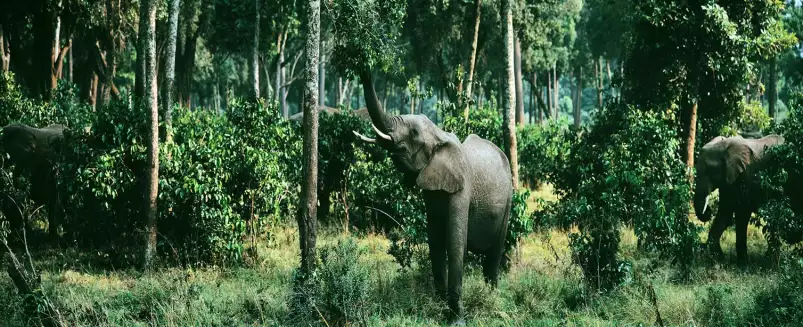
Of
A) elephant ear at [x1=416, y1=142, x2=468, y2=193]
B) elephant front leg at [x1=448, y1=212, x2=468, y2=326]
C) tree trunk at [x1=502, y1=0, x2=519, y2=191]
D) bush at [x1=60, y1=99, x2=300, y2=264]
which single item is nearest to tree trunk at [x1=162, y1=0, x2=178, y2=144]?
bush at [x1=60, y1=99, x2=300, y2=264]

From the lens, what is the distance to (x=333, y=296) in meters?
8.91

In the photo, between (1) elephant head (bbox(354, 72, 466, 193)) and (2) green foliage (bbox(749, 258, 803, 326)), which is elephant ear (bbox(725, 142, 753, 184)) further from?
(1) elephant head (bbox(354, 72, 466, 193))

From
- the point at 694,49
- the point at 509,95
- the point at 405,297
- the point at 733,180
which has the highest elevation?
the point at 694,49

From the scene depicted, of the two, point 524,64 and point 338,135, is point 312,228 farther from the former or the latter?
point 524,64

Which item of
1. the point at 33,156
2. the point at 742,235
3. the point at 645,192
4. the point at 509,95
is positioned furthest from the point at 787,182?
the point at 33,156

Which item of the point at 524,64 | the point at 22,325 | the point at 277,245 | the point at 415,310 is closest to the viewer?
the point at 22,325

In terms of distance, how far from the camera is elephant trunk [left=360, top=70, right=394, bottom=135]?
8750 millimetres

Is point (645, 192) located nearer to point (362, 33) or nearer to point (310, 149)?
point (362, 33)

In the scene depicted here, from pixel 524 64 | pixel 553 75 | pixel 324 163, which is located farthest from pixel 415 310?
pixel 553 75

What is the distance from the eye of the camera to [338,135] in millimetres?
17172

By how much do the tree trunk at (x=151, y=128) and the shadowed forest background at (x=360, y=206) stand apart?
33 millimetres

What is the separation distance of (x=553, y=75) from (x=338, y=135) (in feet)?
153

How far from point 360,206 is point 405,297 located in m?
6.60

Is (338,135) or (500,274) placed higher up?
(338,135)
